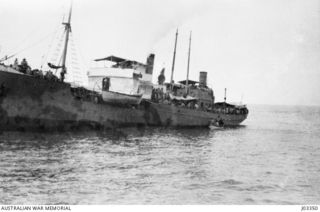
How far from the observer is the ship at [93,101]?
2041 centimetres

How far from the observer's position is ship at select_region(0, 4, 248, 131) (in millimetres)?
20406

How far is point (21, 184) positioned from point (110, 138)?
468 inches

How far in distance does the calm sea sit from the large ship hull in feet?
3.92

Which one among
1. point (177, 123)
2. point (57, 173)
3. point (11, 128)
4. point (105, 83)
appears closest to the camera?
point (57, 173)

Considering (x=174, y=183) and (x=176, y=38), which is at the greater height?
(x=176, y=38)

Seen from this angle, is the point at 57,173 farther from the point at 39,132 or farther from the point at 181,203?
the point at 39,132

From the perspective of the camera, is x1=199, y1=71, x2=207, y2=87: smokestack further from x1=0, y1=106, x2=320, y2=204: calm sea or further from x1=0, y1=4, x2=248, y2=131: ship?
x1=0, y1=106, x2=320, y2=204: calm sea

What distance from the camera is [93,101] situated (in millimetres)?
24578

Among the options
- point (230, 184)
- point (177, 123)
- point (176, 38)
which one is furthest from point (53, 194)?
point (176, 38)

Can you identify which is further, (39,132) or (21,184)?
(39,132)

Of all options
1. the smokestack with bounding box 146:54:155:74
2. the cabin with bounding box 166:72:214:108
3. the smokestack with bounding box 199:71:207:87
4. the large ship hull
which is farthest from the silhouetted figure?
the large ship hull

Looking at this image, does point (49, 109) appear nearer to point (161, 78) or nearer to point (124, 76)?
point (124, 76)

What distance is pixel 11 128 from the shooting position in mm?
20594

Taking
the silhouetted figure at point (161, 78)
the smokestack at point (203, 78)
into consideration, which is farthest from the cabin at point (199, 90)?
A: the silhouetted figure at point (161, 78)
